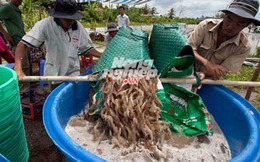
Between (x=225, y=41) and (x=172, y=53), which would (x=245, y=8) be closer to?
(x=225, y=41)

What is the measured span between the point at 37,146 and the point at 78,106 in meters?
0.78

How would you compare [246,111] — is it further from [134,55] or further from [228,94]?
Result: [134,55]

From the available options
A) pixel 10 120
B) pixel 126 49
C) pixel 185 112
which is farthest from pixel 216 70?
pixel 10 120

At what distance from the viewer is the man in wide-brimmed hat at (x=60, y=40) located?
2.13 m

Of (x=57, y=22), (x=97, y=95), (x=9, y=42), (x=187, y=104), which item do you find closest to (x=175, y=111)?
(x=187, y=104)

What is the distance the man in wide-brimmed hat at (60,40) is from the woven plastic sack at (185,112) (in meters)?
1.05

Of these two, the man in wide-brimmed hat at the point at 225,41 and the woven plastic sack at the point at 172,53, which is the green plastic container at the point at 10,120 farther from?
the man in wide-brimmed hat at the point at 225,41

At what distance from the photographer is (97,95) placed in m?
1.97

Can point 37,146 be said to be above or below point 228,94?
below

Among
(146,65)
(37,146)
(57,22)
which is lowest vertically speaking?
(37,146)

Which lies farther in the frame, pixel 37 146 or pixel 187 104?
pixel 37 146

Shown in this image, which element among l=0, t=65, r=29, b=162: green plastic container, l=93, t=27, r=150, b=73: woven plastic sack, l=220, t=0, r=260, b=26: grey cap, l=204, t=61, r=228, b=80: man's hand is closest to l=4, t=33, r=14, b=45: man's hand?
l=93, t=27, r=150, b=73: woven plastic sack

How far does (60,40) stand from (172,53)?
1146 millimetres

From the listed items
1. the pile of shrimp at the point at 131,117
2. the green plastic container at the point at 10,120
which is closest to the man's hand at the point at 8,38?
the green plastic container at the point at 10,120
